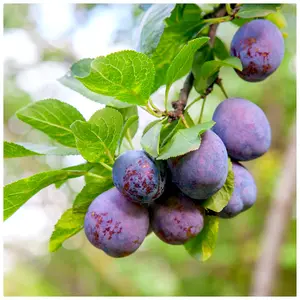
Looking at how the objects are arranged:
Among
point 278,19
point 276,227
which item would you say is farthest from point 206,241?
point 276,227

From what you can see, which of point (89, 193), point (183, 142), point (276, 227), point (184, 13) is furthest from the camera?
point (276, 227)

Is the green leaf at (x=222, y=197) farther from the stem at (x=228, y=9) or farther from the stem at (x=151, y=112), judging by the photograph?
the stem at (x=228, y=9)

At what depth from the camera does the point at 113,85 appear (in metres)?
0.59

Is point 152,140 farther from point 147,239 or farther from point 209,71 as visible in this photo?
point 147,239

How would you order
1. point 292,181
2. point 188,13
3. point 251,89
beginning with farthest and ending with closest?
point 251,89 → point 292,181 → point 188,13

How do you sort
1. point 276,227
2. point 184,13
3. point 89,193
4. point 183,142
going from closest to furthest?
point 183,142
point 89,193
point 184,13
point 276,227

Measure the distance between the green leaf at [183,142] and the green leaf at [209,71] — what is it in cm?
13

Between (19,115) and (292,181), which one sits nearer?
(19,115)

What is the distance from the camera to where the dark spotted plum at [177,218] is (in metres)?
0.62

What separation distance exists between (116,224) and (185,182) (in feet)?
0.40

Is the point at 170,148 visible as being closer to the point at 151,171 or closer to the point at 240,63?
the point at 151,171

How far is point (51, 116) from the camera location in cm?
69

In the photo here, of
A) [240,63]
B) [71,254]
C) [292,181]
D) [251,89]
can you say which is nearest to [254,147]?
[240,63]

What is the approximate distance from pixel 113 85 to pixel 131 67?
0.12ft
